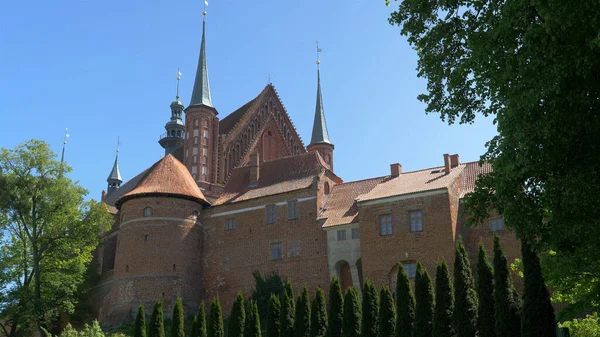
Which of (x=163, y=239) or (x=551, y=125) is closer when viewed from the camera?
(x=551, y=125)

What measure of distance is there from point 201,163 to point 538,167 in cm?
3817

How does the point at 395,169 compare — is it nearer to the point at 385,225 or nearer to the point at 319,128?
the point at 385,225

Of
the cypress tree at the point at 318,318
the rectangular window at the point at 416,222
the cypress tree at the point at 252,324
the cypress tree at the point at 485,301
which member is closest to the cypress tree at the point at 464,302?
the cypress tree at the point at 485,301

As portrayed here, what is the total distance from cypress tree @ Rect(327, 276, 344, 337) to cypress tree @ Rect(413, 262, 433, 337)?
4546 mm

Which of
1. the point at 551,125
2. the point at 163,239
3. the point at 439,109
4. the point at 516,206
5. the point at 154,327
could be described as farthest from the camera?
the point at 163,239

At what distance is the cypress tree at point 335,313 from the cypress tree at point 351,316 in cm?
49

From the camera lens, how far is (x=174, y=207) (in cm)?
4481

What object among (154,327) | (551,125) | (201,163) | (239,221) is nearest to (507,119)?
(551,125)

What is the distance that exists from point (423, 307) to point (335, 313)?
5.14 m

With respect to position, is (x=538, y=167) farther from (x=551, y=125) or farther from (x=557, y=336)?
(x=557, y=336)

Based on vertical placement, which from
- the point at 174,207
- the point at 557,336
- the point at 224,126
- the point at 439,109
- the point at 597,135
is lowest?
the point at 557,336

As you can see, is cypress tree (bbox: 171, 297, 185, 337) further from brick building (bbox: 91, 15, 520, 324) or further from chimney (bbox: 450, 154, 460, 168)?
chimney (bbox: 450, 154, 460, 168)

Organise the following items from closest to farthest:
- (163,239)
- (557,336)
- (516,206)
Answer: (516,206), (557,336), (163,239)

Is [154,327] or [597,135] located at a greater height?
[597,135]
